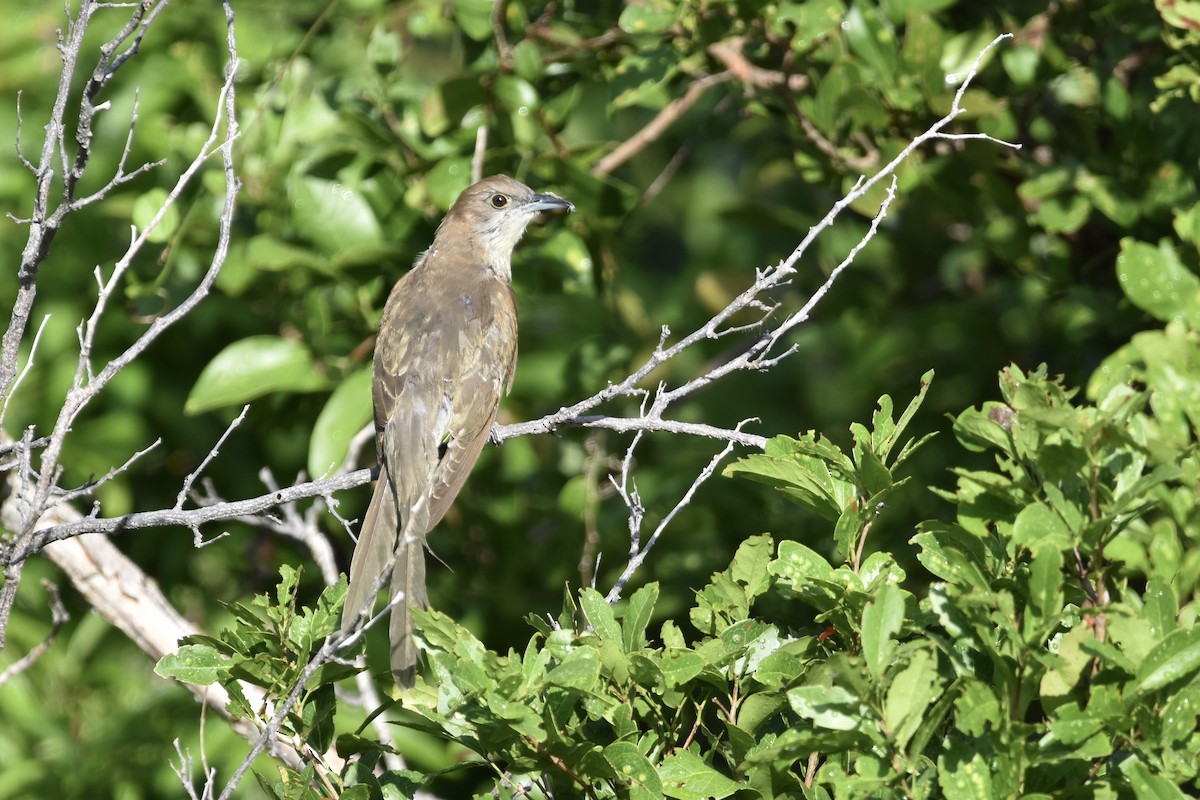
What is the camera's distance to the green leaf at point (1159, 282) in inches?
158

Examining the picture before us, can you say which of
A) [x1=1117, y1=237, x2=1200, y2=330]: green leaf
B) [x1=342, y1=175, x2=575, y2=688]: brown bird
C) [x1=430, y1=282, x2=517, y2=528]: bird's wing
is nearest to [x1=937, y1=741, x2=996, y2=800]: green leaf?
[x1=342, y1=175, x2=575, y2=688]: brown bird

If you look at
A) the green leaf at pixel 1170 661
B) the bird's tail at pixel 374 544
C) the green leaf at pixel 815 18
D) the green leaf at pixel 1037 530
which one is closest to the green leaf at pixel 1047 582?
the green leaf at pixel 1037 530

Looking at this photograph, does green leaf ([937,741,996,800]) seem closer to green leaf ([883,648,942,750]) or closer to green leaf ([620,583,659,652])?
green leaf ([883,648,942,750])

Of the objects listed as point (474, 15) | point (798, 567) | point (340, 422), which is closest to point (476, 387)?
point (340, 422)

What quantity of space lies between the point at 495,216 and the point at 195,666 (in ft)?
10.9

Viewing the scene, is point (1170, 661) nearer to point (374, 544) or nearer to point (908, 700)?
point (908, 700)

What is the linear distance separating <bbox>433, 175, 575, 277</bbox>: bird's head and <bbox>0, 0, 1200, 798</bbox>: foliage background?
4.1 inches

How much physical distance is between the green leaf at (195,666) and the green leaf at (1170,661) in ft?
6.46

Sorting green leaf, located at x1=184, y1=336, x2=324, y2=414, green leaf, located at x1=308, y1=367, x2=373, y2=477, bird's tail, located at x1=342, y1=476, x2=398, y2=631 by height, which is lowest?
bird's tail, located at x1=342, y1=476, x2=398, y2=631

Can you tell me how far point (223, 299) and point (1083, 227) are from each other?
12.2 feet

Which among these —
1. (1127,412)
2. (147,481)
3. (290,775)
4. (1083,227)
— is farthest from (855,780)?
(147,481)

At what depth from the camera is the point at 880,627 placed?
232 centimetres

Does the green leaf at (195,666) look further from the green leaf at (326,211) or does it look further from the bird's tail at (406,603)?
the green leaf at (326,211)

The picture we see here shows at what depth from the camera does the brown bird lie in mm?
4406
